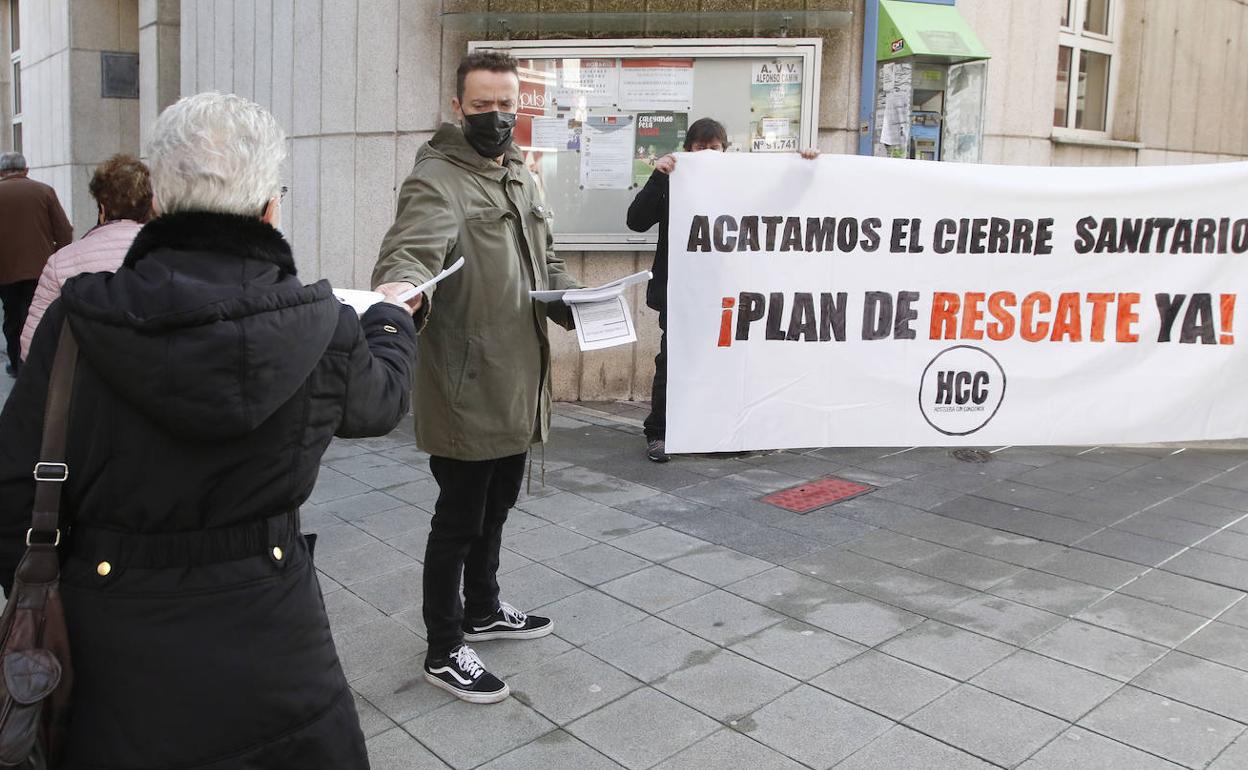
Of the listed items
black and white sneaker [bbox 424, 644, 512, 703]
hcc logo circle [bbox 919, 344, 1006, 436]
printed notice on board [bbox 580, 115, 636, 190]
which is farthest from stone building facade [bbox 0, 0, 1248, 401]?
black and white sneaker [bbox 424, 644, 512, 703]

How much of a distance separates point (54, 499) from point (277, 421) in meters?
0.36

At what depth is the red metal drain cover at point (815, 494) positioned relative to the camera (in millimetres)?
5535

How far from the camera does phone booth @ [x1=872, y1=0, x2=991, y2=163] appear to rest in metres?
7.26

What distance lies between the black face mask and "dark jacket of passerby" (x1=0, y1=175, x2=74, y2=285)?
20.8ft

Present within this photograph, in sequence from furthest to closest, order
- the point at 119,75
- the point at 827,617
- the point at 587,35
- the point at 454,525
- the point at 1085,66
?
the point at 119,75 → the point at 1085,66 → the point at 587,35 → the point at 827,617 → the point at 454,525

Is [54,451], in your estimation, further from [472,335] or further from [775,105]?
[775,105]

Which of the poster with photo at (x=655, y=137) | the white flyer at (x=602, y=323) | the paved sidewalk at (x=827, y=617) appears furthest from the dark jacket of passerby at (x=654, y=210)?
the white flyer at (x=602, y=323)

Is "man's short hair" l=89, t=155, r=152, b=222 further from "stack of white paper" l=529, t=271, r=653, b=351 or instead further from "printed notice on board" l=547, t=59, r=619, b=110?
"printed notice on board" l=547, t=59, r=619, b=110

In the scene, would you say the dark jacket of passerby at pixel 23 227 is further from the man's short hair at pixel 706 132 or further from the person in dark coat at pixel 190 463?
the person in dark coat at pixel 190 463

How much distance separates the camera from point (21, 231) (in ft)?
27.3

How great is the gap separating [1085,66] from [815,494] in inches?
239

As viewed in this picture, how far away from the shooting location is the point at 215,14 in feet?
31.5

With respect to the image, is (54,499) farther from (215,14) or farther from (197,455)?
(215,14)

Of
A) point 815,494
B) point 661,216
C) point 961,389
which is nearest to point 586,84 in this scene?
point 661,216
